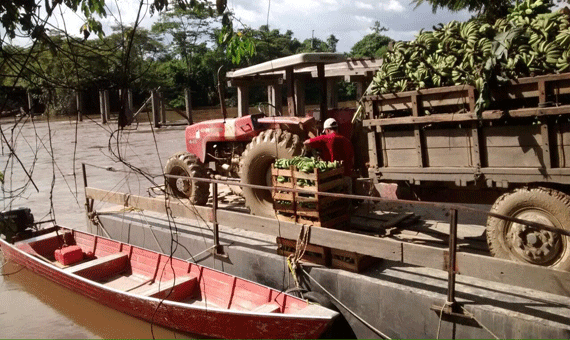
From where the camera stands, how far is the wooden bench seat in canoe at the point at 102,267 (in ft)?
27.2

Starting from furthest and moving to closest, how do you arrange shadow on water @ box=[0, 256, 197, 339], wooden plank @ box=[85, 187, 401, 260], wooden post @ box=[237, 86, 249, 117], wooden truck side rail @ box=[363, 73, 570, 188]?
wooden post @ box=[237, 86, 249, 117] → shadow on water @ box=[0, 256, 197, 339] → wooden plank @ box=[85, 187, 401, 260] → wooden truck side rail @ box=[363, 73, 570, 188]

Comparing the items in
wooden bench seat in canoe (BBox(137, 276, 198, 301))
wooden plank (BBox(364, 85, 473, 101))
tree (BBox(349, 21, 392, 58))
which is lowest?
wooden bench seat in canoe (BBox(137, 276, 198, 301))

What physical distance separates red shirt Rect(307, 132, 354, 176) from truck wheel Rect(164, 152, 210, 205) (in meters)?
3.25

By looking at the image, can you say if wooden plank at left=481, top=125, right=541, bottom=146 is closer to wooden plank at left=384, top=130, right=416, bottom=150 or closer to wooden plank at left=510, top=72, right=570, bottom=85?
wooden plank at left=510, top=72, right=570, bottom=85

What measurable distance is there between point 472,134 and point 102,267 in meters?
6.35

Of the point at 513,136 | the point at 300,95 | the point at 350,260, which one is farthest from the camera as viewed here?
the point at 300,95

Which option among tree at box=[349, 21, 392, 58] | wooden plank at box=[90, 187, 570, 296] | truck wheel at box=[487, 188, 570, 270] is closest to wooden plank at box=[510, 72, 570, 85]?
truck wheel at box=[487, 188, 570, 270]

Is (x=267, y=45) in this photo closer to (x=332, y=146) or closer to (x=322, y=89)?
(x=332, y=146)

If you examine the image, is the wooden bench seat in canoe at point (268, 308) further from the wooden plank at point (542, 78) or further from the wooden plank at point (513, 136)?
the wooden plank at point (542, 78)

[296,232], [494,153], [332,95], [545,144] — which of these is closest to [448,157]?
[494,153]

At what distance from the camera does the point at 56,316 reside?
814cm

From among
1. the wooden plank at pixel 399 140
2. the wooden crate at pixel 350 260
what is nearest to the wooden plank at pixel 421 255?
the wooden crate at pixel 350 260

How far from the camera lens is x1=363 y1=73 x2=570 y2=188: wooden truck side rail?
498 centimetres

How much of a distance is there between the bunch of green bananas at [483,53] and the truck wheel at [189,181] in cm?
451
